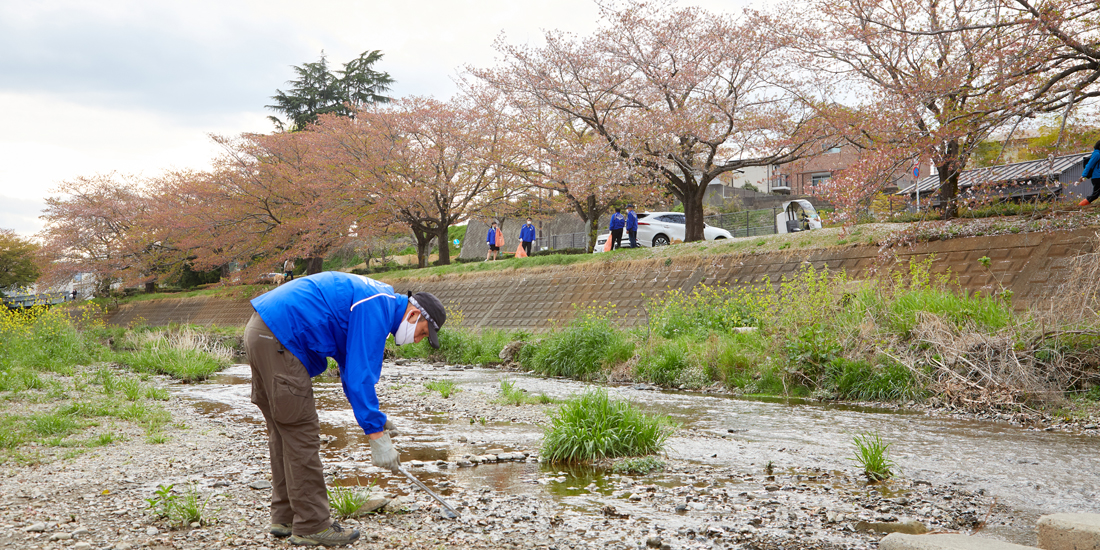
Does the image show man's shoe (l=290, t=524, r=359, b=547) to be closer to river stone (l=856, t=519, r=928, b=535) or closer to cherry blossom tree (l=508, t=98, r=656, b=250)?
river stone (l=856, t=519, r=928, b=535)

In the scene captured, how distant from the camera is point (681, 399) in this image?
10031 mm

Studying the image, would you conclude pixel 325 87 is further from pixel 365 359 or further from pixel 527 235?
pixel 365 359

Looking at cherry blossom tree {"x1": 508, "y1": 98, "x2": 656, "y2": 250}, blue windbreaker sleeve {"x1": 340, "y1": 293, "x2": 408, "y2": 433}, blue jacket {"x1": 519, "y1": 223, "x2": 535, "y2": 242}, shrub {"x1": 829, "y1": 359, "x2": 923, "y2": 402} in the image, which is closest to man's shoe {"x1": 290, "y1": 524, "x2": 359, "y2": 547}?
blue windbreaker sleeve {"x1": 340, "y1": 293, "x2": 408, "y2": 433}

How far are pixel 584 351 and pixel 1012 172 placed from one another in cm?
1834

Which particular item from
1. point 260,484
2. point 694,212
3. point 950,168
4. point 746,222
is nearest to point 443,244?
point 746,222

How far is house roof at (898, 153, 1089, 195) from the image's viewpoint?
990cm

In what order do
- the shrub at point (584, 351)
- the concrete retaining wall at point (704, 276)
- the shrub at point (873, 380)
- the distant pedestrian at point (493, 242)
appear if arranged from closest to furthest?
the shrub at point (873, 380), the concrete retaining wall at point (704, 276), the shrub at point (584, 351), the distant pedestrian at point (493, 242)

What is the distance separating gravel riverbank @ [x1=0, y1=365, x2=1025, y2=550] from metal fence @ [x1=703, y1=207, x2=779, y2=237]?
79.9 feet

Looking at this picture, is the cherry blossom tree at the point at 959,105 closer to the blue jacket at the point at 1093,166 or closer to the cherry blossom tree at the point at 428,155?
the blue jacket at the point at 1093,166

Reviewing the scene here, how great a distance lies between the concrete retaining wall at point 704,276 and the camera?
1219 cm

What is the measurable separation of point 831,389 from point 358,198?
77.7 feet

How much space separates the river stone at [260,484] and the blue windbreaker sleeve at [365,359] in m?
1.87

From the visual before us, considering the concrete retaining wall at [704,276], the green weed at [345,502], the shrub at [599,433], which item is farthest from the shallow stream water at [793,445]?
the concrete retaining wall at [704,276]

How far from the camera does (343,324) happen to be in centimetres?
380
